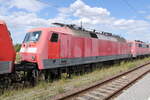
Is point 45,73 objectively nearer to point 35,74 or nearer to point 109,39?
point 35,74

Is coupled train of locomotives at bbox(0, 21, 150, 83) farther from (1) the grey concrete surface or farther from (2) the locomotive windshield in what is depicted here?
(1) the grey concrete surface

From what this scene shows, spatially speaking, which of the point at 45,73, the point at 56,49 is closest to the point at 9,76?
the point at 45,73

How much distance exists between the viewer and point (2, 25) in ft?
26.7

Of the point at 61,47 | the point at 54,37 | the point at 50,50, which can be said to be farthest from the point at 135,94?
the point at 54,37

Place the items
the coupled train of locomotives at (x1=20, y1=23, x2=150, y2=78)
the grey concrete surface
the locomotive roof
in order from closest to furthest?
the grey concrete surface → the coupled train of locomotives at (x1=20, y1=23, x2=150, y2=78) → the locomotive roof

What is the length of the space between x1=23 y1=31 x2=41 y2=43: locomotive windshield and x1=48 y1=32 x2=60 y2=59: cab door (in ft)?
2.39

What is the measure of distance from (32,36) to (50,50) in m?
1.38

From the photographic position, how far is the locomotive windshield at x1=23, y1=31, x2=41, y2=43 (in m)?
11.1

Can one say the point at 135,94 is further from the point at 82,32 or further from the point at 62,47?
the point at 82,32

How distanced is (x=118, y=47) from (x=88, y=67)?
752 centimetres

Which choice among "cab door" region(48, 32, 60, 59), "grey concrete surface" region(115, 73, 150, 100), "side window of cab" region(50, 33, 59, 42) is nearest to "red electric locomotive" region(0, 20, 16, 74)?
"cab door" region(48, 32, 60, 59)

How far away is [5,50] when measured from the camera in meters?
8.19

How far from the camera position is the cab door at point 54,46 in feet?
35.9

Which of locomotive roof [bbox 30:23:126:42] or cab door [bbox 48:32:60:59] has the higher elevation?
locomotive roof [bbox 30:23:126:42]
